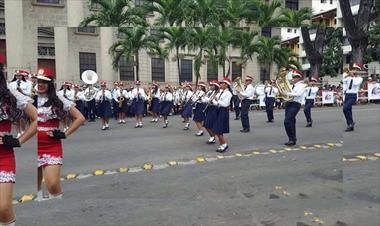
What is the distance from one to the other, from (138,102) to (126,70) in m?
0.19

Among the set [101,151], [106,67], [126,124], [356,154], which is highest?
[106,67]

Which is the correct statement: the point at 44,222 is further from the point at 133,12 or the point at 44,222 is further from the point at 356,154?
the point at 356,154

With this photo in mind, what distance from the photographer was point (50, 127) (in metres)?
1.55

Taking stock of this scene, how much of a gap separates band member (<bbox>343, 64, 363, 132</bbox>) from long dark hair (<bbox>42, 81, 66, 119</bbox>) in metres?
1.29

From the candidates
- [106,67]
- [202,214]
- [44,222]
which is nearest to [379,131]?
[202,214]

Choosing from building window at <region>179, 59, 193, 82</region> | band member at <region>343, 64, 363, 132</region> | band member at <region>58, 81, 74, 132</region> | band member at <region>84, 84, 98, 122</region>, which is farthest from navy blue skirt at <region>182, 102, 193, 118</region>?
band member at <region>343, 64, 363, 132</region>

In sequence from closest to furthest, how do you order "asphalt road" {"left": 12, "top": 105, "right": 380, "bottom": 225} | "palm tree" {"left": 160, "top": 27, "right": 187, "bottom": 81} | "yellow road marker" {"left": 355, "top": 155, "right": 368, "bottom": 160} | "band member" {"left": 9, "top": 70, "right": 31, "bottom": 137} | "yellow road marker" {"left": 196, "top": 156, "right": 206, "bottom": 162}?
"band member" {"left": 9, "top": 70, "right": 31, "bottom": 137} → "palm tree" {"left": 160, "top": 27, "right": 187, "bottom": 81} → "asphalt road" {"left": 12, "top": 105, "right": 380, "bottom": 225} → "yellow road marker" {"left": 196, "top": 156, "right": 206, "bottom": 162} → "yellow road marker" {"left": 355, "top": 155, "right": 368, "bottom": 160}

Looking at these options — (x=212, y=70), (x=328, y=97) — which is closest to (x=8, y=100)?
(x=212, y=70)

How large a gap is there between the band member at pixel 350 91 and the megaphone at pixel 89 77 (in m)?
1.16

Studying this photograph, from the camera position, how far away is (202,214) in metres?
2.63

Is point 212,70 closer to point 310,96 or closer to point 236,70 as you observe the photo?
point 236,70

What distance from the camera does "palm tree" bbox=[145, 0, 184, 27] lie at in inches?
57.1

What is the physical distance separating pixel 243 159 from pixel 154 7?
56.4 inches

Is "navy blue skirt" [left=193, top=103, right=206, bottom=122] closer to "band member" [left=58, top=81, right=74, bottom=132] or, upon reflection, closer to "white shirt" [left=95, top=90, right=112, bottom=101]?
"white shirt" [left=95, top=90, right=112, bottom=101]
